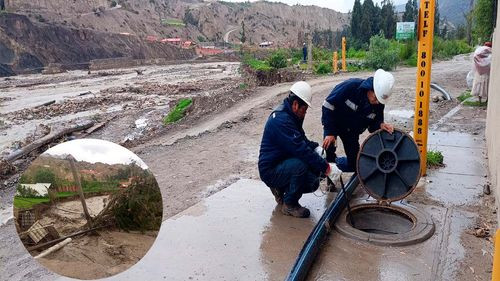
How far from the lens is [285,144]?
4188 mm

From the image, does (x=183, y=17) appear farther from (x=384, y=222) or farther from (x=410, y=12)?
(x=384, y=222)

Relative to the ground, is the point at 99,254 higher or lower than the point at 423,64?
lower

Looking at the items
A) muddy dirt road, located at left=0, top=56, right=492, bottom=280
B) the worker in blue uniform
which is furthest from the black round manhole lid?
muddy dirt road, located at left=0, top=56, right=492, bottom=280

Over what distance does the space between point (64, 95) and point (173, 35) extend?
175 ft

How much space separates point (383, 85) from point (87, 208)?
3.48 metres

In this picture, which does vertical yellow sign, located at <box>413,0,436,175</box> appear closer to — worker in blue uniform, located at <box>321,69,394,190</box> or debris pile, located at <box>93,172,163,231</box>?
worker in blue uniform, located at <box>321,69,394,190</box>

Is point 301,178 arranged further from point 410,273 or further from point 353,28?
point 353,28

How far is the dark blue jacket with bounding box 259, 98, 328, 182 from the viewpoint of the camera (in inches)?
163

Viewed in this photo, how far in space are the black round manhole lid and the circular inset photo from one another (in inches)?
122

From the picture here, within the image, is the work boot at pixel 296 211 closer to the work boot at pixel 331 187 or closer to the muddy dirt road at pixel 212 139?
the work boot at pixel 331 187

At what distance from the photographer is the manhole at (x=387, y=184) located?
4328mm

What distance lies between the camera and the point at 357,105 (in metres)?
4.86

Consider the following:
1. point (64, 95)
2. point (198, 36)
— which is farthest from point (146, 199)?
point (198, 36)

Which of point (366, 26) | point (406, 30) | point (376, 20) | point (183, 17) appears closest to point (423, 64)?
point (406, 30)
